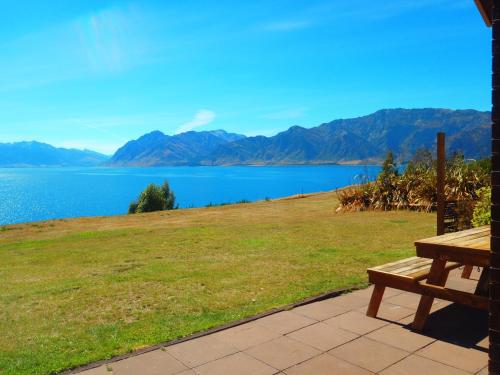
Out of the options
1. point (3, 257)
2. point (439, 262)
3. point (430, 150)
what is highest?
point (430, 150)

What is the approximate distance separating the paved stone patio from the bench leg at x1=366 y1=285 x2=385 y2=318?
0.27 feet

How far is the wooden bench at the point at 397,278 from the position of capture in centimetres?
374

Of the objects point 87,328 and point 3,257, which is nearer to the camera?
point 87,328

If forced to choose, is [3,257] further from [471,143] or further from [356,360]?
[471,143]

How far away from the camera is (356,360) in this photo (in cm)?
310

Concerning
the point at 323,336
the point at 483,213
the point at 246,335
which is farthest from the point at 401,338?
the point at 483,213

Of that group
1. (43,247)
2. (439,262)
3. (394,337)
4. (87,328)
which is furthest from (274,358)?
(43,247)

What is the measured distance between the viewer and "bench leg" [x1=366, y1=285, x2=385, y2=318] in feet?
13.1

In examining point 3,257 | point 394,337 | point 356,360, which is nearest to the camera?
point 356,360

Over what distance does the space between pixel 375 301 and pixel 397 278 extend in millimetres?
349

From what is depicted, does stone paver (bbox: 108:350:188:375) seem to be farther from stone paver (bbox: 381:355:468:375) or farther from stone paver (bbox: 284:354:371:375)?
stone paver (bbox: 381:355:468:375)

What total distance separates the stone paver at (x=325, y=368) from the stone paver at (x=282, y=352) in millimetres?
69

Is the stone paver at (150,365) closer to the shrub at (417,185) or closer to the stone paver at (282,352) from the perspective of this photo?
the stone paver at (282,352)

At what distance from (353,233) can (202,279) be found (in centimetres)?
474
